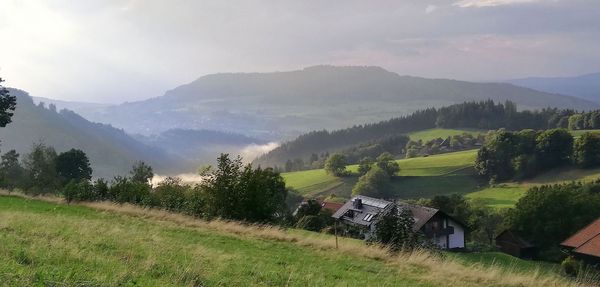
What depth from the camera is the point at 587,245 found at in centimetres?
4359

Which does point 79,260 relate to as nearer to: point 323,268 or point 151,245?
point 151,245

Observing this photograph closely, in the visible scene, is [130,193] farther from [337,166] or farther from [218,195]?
[337,166]

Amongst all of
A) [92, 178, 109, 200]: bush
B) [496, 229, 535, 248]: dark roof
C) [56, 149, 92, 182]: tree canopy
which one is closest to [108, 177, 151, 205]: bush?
[92, 178, 109, 200]: bush

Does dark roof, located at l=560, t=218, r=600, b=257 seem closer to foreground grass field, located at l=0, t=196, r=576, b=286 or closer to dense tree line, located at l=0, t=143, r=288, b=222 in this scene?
dense tree line, located at l=0, t=143, r=288, b=222

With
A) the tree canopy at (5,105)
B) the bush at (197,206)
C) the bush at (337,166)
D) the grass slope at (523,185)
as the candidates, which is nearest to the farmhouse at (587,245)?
the bush at (197,206)

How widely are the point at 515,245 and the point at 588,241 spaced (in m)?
21.1

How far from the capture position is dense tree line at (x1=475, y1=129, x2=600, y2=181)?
120m

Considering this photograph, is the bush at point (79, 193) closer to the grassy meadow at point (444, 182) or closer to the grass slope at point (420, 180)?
the grassy meadow at point (444, 182)

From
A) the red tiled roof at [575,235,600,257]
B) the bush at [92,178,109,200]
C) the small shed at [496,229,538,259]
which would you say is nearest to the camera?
the bush at [92,178,109,200]

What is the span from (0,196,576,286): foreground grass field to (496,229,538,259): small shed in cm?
5677

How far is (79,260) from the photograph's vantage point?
8414 mm

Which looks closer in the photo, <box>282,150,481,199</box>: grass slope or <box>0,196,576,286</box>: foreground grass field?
<box>0,196,576,286</box>: foreground grass field

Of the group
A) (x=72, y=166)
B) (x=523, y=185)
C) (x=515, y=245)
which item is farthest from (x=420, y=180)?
(x=72, y=166)

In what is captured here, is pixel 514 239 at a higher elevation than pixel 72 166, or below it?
below
